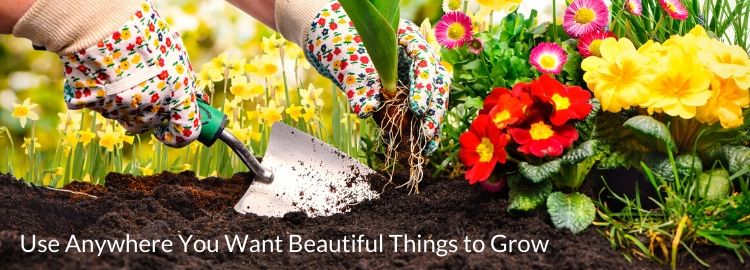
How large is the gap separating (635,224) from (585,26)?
0.51 m

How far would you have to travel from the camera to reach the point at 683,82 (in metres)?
1.56

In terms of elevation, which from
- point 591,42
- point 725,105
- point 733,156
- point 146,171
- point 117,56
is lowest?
point 146,171

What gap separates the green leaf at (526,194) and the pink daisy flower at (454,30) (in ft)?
1.44

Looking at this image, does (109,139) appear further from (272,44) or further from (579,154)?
(579,154)

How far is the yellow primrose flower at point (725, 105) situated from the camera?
5.08 ft

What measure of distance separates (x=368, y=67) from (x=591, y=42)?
1.75 feet

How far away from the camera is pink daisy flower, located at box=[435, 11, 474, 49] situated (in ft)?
6.39

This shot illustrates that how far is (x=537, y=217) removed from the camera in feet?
5.22

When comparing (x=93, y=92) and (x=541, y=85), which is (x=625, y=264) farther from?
(x=93, y=92)

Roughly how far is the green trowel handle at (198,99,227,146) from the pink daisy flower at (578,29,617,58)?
0.87 meters

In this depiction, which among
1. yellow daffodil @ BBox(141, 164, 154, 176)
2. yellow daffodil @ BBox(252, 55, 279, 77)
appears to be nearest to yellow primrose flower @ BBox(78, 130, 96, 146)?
yellow daffodil @ BBox(141, 164, 154, 176)

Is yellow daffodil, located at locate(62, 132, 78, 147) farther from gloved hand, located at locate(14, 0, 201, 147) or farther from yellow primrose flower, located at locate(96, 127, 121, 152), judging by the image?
gloved hand, located at locate(14, 0, 201, 147)

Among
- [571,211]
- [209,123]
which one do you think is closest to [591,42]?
[571,211]

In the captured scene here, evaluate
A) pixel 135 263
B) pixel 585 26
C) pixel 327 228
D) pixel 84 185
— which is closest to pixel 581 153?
pixel 585 26
